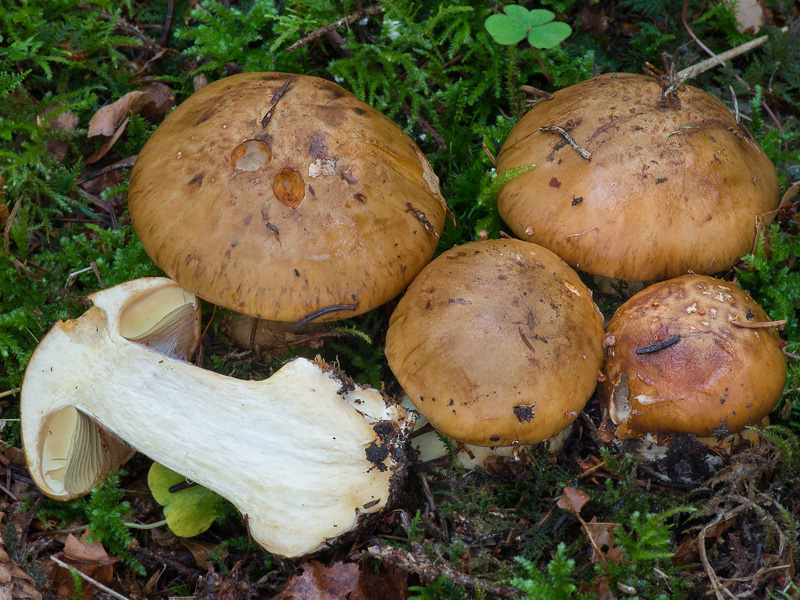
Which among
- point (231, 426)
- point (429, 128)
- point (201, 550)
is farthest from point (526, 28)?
point (201, 550)

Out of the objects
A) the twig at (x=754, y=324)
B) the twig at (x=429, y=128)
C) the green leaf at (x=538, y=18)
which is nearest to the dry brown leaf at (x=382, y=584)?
the twig at (x=754, y=324)

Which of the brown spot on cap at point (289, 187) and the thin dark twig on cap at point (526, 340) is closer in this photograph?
the thin dark twig on cap at point (526, 340)

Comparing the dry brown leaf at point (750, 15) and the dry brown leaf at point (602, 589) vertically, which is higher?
the dry brown leaf at point (750, 15)

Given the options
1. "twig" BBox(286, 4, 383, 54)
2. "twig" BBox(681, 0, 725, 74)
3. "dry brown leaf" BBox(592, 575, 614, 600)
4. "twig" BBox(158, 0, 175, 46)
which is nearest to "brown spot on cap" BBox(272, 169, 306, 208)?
"twig" BBox(286, 4, 383, 54)

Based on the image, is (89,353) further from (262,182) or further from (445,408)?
(445,408)

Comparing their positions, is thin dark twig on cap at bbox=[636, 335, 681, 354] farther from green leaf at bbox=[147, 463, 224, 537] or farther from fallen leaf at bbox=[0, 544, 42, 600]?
fallen leaf at bbox=[0, 544, 42, 600]

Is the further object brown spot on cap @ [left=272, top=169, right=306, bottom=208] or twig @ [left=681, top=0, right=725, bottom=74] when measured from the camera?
twig @ [left=681, top=0, right=725, bottom=74]

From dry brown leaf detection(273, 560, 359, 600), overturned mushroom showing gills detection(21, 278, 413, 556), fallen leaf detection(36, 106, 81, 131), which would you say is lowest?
dry brown leaf detection(273, 560, 359, 600)

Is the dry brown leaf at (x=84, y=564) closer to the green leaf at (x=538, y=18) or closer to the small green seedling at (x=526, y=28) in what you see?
the small green seedling at (x=526, y=28)
